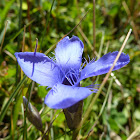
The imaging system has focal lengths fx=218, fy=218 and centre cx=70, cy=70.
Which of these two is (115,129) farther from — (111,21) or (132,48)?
(111,21)

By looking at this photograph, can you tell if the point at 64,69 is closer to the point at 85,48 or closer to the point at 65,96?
the point at 65,96

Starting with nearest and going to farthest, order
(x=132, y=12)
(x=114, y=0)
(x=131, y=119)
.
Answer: (x=131, y=119) → (x=132, y=12) → (x=114, y=0)

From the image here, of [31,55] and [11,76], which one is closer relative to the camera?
[31,55]

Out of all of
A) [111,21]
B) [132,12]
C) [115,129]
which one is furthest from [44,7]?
[115,129]

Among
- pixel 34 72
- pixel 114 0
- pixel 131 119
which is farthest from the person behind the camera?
pixel 114 0

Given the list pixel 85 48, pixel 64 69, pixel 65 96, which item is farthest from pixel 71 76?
pixel 85 48

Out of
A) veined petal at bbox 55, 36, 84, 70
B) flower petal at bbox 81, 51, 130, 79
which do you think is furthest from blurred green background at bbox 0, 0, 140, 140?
flower petal at bbox 81, 51, 130, 79

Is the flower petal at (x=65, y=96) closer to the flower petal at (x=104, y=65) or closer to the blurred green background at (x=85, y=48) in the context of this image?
the flower petal at (x=104, y=65)
